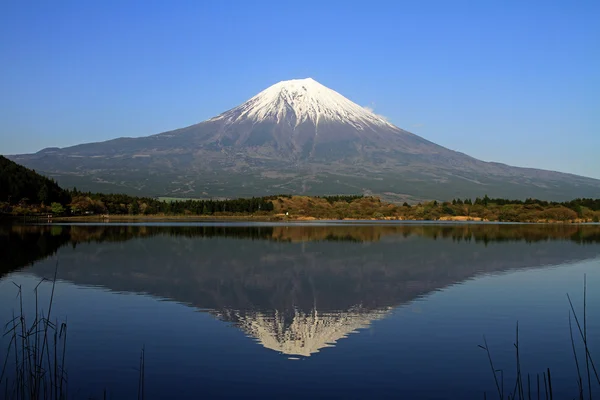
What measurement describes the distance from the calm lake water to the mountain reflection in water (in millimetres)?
81

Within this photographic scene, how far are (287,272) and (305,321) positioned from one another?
33.3 feet

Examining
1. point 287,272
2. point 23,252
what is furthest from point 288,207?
point 287,272

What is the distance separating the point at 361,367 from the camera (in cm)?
1080

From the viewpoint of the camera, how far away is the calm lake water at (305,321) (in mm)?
10023

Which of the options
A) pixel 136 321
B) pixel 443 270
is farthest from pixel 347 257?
pixel 136 321

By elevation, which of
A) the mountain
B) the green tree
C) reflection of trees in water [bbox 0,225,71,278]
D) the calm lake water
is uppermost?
the mountain

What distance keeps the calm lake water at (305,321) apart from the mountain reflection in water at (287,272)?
0.08 meters

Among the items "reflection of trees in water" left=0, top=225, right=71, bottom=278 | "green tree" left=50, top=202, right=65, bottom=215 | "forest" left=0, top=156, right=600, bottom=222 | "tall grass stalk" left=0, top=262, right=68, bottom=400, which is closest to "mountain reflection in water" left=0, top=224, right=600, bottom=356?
"reflection of trees in water" left=0, top=225, right=71, bottom=278

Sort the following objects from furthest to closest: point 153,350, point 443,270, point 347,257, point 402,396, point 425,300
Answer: point 347,257
point 443,270
point 425,300
point 153,350
point 402,396

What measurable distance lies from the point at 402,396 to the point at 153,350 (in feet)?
16.2

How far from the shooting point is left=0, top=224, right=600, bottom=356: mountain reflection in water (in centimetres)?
1536

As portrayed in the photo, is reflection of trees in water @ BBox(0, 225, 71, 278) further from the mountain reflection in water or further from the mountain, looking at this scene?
the mountain

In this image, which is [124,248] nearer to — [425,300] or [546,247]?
[425,300]

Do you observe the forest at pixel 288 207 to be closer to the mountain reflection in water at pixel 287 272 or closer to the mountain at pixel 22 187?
the mountain at pixel 22 187
